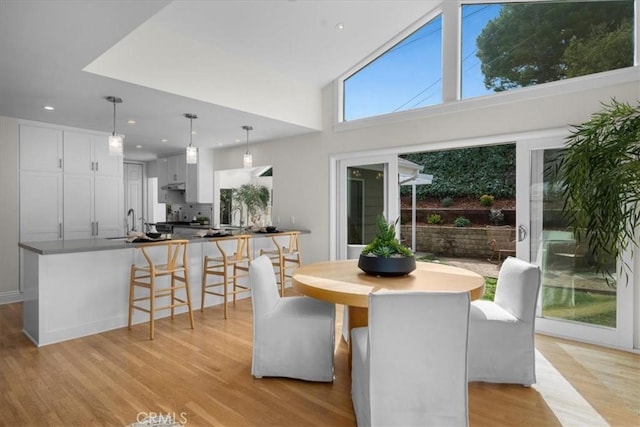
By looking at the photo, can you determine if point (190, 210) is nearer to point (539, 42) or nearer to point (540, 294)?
point (540, 294)

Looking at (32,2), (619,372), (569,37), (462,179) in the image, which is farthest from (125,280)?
(462,179)

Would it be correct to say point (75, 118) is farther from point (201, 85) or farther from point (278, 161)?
point (278, 161)

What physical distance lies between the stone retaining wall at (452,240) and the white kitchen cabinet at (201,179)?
5081 mm

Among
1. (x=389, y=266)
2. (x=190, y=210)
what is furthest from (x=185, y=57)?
(x=190, y=210)

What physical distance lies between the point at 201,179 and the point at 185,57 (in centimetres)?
369

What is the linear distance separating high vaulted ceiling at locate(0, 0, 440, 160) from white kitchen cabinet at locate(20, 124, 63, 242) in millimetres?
301

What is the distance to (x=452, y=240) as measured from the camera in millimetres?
8727

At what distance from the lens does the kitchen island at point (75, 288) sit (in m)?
3.25

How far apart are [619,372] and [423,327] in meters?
2.17

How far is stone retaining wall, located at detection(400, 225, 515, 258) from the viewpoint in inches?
329

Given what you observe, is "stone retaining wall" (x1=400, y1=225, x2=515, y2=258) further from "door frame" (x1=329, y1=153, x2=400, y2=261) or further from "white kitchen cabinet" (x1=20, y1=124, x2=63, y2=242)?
"white kitchen cabinet" (x1=20, y1=124, x2=63, y2=242)

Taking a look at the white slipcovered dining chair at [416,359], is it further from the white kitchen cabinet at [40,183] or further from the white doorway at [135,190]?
the white doorway at [135,190]

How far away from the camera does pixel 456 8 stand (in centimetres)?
416

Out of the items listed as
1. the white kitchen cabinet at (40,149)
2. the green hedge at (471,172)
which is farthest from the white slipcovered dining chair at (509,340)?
the green hedge at (471,172)
